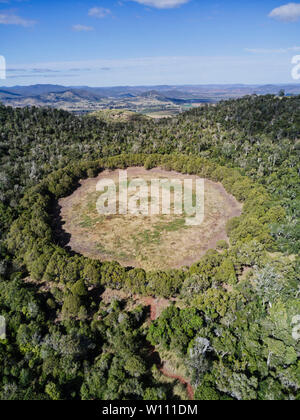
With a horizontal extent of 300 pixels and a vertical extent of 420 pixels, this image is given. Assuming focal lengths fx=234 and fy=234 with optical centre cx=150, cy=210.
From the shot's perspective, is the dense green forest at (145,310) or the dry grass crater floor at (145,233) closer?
the dense green forest at (145,310)

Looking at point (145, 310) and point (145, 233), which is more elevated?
point (145, 233)

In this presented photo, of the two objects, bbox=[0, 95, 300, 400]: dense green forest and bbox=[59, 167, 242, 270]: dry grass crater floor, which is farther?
bbox=[59, 167, 242, 270]: dry grass crater floor

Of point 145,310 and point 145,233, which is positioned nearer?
point 145,310

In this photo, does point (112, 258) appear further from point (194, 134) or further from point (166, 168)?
point (194, 134)

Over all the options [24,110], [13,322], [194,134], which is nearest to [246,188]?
[194,134]
